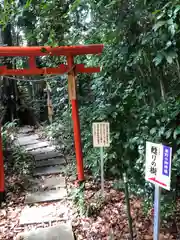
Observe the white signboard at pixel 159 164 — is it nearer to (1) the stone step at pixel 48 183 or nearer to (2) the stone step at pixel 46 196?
(2) the stone step at pixel 46 196

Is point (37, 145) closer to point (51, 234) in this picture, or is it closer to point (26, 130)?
point (26, 130)

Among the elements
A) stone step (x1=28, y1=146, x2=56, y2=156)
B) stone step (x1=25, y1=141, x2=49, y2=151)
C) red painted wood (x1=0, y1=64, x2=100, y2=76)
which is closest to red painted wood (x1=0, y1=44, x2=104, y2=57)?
red painted wood (x1=0, y1=64, x2=100, y2=76)

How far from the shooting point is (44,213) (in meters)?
4.11

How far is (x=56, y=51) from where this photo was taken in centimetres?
419

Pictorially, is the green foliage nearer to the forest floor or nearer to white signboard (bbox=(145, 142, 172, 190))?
the forest floor

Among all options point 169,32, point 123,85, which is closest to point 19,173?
point 123,85

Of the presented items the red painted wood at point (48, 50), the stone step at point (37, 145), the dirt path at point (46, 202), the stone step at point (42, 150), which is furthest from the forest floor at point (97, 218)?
the red painted wood at point (48, 50)

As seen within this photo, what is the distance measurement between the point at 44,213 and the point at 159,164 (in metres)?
2.61

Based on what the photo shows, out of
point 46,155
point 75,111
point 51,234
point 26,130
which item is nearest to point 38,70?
point 75,111

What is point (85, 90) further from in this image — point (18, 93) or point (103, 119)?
point (18, 93)

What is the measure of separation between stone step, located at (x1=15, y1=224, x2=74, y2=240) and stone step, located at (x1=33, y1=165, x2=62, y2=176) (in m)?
1.87

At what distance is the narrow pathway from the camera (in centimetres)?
356

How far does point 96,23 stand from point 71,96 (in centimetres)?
155

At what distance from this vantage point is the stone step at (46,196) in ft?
14.8
